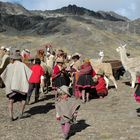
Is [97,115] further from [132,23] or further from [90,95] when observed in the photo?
[132,23]

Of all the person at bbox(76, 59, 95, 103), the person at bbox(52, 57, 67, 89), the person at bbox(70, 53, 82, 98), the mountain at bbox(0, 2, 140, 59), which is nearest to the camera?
the person at bbox(52, 57, 67, 89)

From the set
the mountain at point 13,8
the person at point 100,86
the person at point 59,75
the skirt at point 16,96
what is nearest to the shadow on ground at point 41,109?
the person at point 59,75

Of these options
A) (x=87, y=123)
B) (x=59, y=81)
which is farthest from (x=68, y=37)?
(x=87, y=123)

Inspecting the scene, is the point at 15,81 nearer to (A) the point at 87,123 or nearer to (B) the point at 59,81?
(A) the point at 87,123

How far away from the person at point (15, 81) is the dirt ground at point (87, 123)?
2.26 feet

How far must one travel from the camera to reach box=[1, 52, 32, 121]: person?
13234 mm

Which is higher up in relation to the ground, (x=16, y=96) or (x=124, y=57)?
(x=124, y=57)

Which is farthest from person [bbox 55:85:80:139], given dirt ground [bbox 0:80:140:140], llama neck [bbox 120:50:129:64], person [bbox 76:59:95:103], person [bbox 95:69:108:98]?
llama neck [bbox 120:50:129:64]

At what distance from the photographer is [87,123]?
41.8 ft

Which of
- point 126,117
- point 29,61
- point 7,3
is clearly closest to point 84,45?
point 29,61

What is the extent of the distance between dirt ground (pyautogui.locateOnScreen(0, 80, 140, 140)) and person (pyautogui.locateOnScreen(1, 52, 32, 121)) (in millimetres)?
688

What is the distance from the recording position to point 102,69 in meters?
19.2

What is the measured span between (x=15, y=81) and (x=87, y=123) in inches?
92.9

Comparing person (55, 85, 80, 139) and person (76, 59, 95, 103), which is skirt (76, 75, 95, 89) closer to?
person (76, 59, 95, 103)
